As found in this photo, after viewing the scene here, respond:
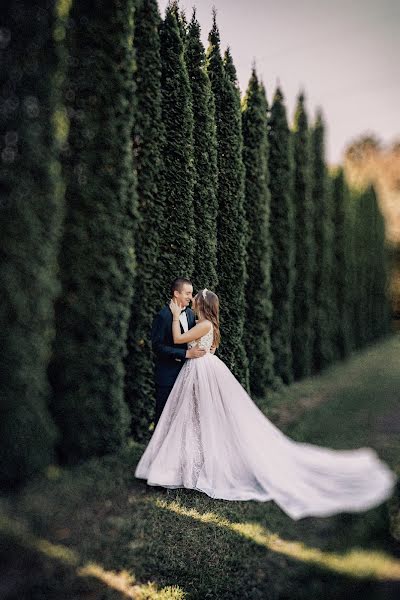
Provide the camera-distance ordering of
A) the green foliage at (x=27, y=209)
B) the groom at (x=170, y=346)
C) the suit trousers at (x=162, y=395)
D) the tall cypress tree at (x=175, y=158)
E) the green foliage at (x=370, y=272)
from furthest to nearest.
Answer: the green foliage at (x=370, y=272), the tall cypress tree at (x=175, y=158), the suit trousers at (x=162, y=395), the groom at (x=170, y=346), the green foliage at (x=27, y=209)

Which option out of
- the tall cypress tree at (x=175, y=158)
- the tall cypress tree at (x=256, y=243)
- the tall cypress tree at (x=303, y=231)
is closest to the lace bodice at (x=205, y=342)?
the tall cypress tree at (x=175, y=158)

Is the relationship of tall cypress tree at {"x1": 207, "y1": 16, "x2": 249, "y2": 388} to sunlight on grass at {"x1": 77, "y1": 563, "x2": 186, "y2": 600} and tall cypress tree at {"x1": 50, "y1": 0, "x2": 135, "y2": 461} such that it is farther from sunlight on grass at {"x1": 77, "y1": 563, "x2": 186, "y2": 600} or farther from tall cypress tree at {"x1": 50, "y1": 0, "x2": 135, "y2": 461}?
Answer: sunlight on grass at {"x1": 77, "y1": 563, "x2": 186, "y2": 600}

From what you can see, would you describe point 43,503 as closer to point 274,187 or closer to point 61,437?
point 61,437

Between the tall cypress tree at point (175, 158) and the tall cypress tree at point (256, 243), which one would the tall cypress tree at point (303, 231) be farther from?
the tall cypress tree at point (175, 158)

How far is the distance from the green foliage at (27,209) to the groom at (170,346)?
890mm

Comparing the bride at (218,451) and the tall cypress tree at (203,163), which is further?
the tall cypress tree at (203,163)

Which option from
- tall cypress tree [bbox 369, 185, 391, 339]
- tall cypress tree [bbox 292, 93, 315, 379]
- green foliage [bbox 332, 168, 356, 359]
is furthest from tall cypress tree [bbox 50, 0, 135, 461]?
tall cypress tree [bbox 369, 185, 391, 339]

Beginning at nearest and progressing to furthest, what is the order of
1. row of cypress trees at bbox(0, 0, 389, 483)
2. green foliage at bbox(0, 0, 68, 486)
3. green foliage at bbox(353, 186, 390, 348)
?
green foliage at bbox(0, 0, 68, 486) → row of cypress trees at bbox(0, 0, 389, 483) → green foliage at bbox(353, 186, 390, 348)

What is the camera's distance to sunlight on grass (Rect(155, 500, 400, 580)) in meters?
3.42

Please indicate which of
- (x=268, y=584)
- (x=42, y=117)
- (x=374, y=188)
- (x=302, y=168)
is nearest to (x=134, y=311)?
(x=42, y=117)

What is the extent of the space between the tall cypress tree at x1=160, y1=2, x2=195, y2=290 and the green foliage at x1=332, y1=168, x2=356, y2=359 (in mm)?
9461

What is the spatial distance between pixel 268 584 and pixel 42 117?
3.76 metres

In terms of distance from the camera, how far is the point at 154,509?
3916 millimetres

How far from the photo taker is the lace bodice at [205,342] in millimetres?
3918
